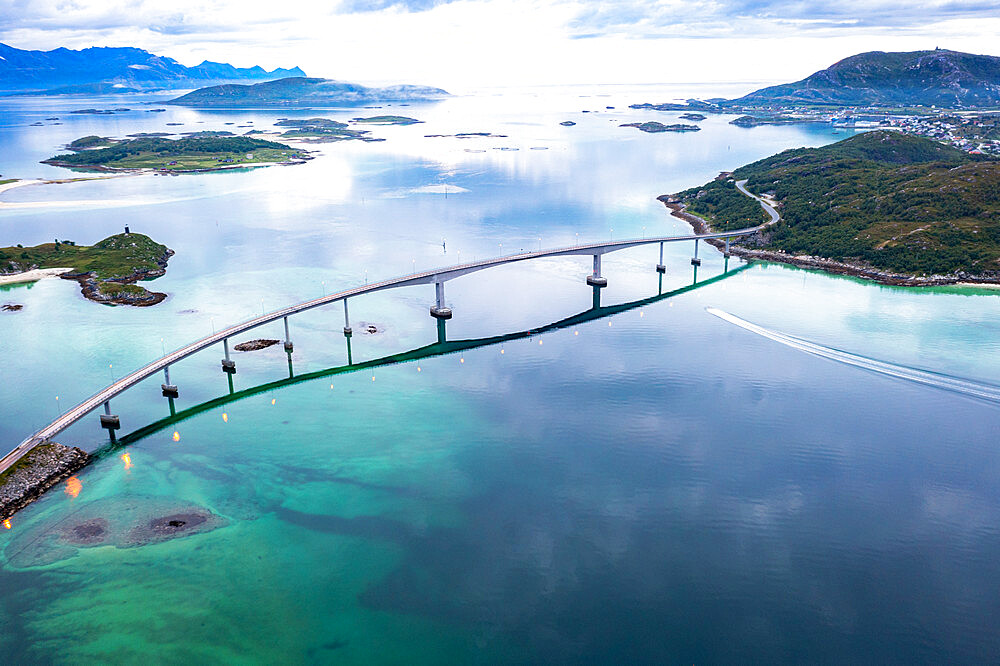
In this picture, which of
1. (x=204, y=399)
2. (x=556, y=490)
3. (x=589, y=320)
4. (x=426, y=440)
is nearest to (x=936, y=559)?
(x=556, y=490)

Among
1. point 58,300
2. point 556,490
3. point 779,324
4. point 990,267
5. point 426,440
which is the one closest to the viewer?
point 556,490

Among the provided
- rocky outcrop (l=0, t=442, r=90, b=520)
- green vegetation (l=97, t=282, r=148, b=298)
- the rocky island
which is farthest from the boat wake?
green vegetation (l=97, t=282, r=148, b=298)

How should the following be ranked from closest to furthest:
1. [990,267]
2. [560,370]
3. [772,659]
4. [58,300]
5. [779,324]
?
[772,659]
[560,370]
[779,324]
[58,300]
[990,267]

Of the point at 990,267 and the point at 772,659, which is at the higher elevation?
the point at 990,267

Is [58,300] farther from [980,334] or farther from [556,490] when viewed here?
[980,334]

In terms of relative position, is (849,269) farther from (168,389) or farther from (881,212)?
(168,389)

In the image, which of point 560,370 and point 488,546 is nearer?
point 488,546

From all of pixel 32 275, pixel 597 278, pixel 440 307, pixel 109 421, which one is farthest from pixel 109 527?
pixel 32 275
